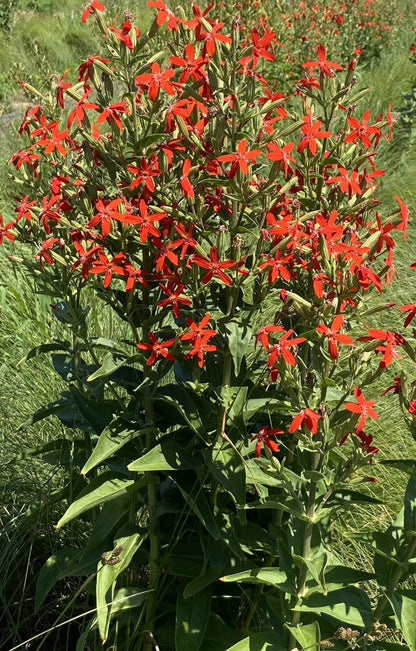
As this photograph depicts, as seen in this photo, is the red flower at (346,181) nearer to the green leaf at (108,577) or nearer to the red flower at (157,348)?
the red flower at (157,348)

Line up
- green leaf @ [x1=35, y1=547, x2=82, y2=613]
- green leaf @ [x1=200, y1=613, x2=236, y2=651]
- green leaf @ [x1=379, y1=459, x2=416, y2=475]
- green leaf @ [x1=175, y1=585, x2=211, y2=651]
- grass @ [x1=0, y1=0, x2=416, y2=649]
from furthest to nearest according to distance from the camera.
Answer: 1. grass @ [x1=0, y1=0, x2=416, y2=649]
2. green leaf @ [x1=35, y1=547, x2=82, y2=613]
3. green leaf @ [x1=200, y1=613, x2=236, y2=651]
4. green leaf @ [x1=175, y1=585, x2=211, y2=651]
5. green leaf @ [x1=379, y1=459, x2=416, y2=475]

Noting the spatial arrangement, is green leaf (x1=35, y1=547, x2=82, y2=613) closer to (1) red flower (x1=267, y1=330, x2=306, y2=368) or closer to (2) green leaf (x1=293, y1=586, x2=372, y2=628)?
(2) green leaf (x1=293, y1=586, x2=372, y2=628)

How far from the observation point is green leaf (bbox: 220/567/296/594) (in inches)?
66.1

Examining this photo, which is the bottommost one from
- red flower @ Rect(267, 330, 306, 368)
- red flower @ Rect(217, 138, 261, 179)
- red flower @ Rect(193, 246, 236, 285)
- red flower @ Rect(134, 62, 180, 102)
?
red flower @ Rect(267, 330, 306, 368)

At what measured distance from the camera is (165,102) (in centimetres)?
179

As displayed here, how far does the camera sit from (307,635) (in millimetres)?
1712

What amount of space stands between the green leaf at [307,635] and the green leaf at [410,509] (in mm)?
317

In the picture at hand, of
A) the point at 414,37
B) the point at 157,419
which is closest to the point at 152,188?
the point at 157,419

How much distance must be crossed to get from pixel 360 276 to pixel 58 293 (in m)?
0.81

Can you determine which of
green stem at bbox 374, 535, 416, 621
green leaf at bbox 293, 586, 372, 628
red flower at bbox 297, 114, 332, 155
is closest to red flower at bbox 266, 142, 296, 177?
red flower at bbox 297, 114, 332, 155

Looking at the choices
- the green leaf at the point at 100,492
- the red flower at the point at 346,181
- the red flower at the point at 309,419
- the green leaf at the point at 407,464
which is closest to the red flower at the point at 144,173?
the red flower at the point at 346,181

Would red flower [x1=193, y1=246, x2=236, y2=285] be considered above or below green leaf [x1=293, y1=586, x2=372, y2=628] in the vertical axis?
above

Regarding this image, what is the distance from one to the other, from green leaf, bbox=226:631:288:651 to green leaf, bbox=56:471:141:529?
44 cm

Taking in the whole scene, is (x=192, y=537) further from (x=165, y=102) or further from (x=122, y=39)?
(x=122, y=39)
